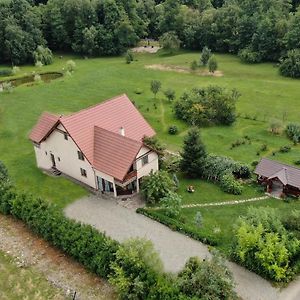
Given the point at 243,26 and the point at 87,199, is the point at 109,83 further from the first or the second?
the point at 87,199

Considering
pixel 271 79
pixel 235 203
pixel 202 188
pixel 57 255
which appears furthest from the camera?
pixel 271 79

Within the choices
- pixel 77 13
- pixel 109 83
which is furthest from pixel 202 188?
pixel 77 13

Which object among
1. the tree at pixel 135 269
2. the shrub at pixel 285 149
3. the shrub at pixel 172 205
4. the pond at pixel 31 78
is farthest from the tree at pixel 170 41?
the tree at pixel 135 269

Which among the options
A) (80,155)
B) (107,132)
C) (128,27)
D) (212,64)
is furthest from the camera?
(128,27)

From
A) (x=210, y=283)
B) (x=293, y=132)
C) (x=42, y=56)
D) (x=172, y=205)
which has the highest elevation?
(x=42, y=56)

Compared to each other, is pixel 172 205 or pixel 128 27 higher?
pixel 128 27

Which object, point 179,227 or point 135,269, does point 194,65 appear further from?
point 135,269

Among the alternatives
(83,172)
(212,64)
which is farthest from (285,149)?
(212,64)

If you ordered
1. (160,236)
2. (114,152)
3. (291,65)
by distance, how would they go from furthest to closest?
(291,65)
(114,152)
(160,236)

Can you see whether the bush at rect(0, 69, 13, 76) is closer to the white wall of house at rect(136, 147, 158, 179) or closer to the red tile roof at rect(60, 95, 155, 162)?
the red tile roof at rect(60, 95, 155, 162)
